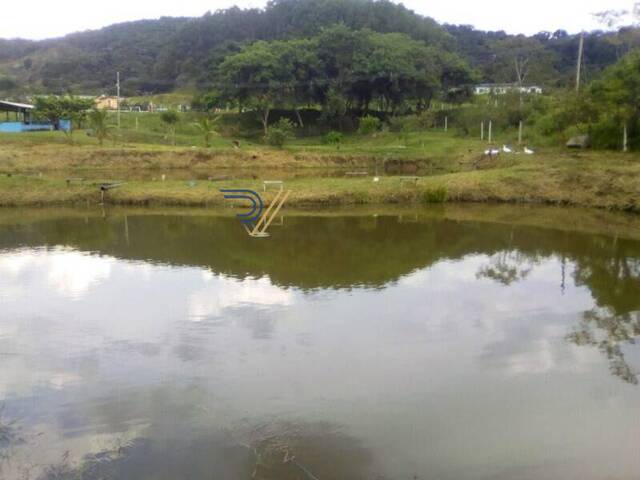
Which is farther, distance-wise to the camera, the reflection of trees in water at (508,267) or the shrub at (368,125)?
the shrub at (368,125)

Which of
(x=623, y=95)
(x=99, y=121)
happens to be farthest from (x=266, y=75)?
(x=623, y=95)

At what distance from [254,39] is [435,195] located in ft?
179

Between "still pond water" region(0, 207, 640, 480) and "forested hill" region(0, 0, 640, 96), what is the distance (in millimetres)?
41734

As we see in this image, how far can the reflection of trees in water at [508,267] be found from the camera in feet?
47.9

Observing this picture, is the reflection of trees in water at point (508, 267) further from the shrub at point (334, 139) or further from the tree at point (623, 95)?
the shrub at point (334, 139)

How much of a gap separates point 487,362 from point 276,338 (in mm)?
3540

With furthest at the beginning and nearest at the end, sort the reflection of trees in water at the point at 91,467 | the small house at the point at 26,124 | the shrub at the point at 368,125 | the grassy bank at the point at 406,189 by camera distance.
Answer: the shrub at the point at 368,125 < the small house at the point at 26,124 < the grassy bank at the point at 406,189 < the reflection of trees in water at the point at 91,467

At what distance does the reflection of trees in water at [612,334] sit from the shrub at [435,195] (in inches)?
478

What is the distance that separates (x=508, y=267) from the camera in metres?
15.5

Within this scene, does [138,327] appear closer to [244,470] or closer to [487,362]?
[244,470]

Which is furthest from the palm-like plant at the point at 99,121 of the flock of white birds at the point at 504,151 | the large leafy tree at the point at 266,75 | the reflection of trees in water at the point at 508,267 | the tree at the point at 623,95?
the tree at the point at 623,95

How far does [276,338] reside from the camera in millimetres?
10508

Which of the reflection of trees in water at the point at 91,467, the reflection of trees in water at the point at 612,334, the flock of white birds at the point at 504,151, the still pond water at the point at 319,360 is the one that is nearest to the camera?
the reflection of trees in water at the point at 91,467

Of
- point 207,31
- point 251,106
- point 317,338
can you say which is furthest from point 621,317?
point 207,31
